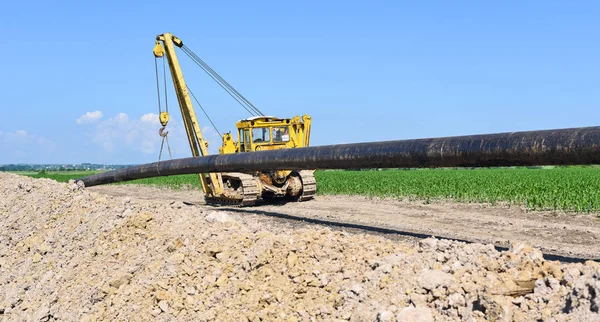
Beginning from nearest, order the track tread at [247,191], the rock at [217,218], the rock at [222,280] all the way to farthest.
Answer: the rock at [222,280]
the rock at [217,218]
the track tread at [247,191]

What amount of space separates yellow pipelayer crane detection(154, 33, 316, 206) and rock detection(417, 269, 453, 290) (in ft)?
37.6

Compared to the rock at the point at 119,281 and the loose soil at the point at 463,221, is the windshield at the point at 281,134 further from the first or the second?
the rock at the point at 119,281

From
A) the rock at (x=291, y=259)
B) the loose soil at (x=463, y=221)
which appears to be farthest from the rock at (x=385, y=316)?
the loose soil at (x=463, y=221)

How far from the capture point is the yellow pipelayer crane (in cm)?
1569

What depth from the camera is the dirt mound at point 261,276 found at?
3.69m

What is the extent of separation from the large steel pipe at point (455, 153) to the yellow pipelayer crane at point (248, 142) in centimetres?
419

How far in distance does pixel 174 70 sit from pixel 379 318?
13704 mm

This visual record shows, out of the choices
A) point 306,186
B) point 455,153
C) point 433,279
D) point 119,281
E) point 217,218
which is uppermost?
point 455,153

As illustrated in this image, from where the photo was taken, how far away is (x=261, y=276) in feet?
16.3

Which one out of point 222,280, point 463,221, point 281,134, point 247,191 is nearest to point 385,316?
point 222,280

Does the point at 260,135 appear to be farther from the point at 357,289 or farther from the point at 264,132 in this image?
the point at 357,289

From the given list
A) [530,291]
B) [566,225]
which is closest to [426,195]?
[566,225]

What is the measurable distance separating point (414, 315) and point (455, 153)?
3.93 meters

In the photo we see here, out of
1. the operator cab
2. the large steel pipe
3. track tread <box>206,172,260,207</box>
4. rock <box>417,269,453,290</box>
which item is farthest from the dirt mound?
the operator cab
